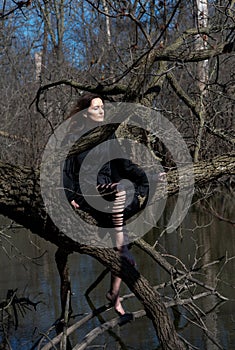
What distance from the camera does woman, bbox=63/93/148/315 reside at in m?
4.27

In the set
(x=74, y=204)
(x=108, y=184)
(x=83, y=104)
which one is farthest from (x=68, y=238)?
(x=83, y=104)

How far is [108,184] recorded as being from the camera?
14.9 ft

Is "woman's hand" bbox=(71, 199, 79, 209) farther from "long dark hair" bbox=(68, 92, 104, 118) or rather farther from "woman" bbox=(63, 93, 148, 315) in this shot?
"long dark hair" bbox=(68, 92, 104, 118)

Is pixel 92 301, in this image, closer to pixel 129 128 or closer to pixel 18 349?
pixel 18 349


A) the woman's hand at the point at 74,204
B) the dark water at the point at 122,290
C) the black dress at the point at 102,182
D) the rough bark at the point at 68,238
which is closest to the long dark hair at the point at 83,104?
the black dress at the point at 102,182

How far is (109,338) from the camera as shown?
21.5ft

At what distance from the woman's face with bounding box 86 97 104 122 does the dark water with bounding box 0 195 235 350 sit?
1.53m

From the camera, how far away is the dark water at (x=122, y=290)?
6.43 metres

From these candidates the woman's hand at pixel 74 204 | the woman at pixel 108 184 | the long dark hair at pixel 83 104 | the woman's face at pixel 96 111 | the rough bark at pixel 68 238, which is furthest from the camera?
the long dark hair at pixel 83 104

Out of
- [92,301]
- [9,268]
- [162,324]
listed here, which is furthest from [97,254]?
[9,268]

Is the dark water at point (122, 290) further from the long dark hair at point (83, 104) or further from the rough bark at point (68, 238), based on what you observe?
the long dark hair at point (83, 104)

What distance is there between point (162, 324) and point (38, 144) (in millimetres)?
10518

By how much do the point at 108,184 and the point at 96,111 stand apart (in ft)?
1.97

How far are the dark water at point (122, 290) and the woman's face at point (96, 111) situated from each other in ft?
5.00
